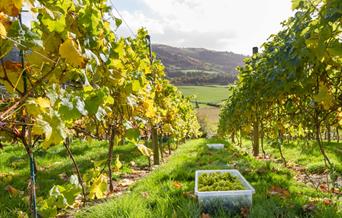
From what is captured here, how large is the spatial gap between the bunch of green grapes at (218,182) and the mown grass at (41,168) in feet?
4.63

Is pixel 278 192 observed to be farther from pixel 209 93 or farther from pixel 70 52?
pixel 209 93

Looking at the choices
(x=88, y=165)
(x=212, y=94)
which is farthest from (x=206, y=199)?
(x=212, y=94)

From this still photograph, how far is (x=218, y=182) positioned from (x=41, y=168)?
5241 mm

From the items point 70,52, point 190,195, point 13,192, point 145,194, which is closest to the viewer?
point 70,52

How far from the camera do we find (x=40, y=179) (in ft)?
20.2

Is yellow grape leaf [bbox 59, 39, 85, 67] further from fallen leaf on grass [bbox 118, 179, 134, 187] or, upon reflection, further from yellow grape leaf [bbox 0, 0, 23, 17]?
fallen leaf on grass [bbox 118, 179, 134, 187]

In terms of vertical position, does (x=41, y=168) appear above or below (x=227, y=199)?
below

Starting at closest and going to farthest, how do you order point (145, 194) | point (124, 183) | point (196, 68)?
point (145, 194) → point (124, 183) → point (196, 68)

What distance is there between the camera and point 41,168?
7.66m

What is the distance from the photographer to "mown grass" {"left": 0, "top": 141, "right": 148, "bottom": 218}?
4.46 meters

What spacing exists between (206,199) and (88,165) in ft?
16.4

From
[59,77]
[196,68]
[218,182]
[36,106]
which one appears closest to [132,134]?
[59,77]

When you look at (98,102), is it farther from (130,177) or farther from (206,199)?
(130,177)

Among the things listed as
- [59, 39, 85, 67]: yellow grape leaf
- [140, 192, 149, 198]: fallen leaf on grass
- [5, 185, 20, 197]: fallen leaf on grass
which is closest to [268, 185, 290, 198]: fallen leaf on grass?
[140, 192, 149, 198]: fallen leaf on grass
